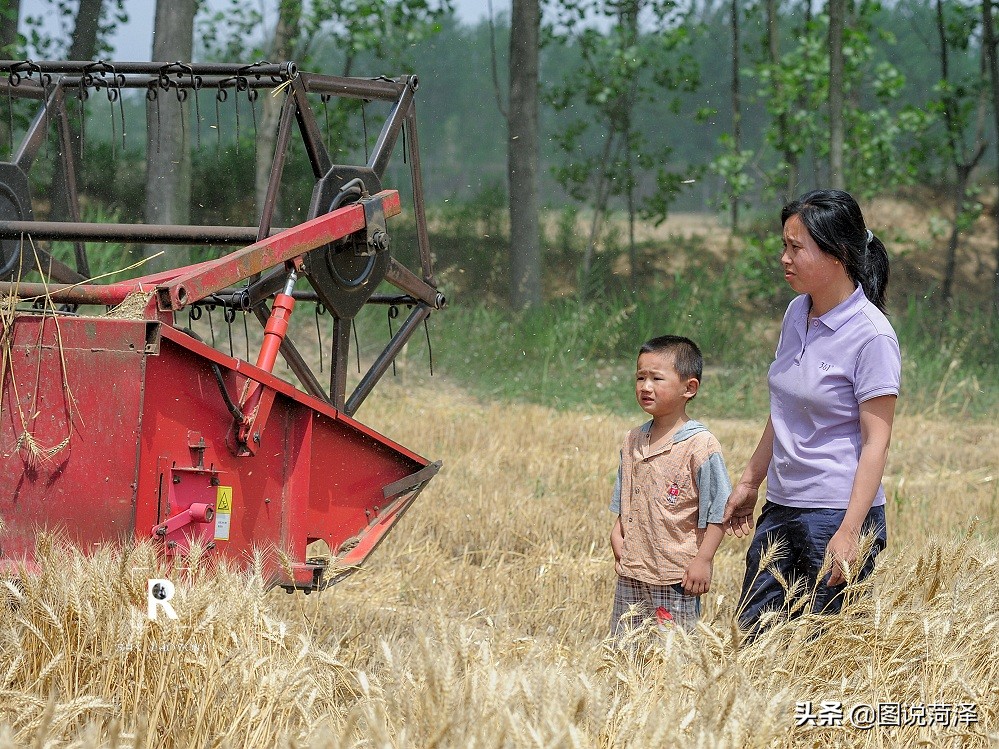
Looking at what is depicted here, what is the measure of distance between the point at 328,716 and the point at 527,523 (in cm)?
298

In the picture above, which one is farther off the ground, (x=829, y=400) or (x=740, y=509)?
(x=829, y=400)

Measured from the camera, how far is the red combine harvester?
3299 mm

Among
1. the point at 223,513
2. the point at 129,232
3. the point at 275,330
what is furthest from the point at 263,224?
the point at 223,513

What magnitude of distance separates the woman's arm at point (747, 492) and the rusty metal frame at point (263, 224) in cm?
166

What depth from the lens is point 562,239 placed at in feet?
57.6

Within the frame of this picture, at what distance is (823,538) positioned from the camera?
3318 mm

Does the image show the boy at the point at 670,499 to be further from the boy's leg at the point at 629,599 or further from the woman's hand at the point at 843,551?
the woman's hand at the point at 843,551

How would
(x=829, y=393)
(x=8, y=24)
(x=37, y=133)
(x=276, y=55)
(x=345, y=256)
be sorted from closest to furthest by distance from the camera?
(x=829, y=393) < (x=345, y=256) < (x=37, y=133) < (x=8, y=24) < (x=276, y=55)

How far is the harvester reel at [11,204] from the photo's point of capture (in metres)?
5.02

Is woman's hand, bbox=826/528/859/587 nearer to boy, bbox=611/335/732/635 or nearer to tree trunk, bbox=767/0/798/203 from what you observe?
boy, bbox=611/335/732/635

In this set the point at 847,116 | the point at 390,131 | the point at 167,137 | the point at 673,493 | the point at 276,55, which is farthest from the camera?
the point at 276,55

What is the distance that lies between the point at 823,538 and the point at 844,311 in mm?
660

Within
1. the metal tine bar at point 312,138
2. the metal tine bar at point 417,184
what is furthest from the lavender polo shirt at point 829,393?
the metal tine bar at point 312,138

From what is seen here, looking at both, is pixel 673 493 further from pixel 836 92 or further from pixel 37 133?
pixel 836 92
